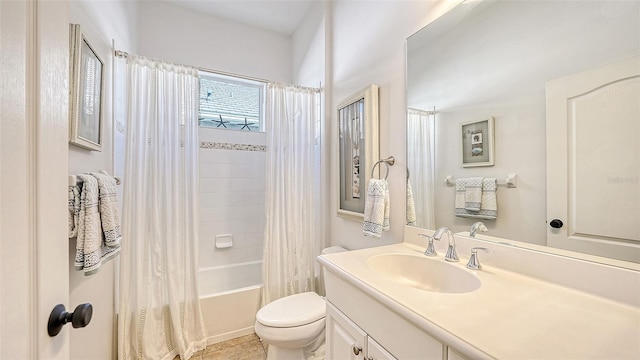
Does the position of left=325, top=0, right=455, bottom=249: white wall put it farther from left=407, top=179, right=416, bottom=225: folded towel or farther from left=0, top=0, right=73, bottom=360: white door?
left=0, top=0, right=73, bottom=360: white door

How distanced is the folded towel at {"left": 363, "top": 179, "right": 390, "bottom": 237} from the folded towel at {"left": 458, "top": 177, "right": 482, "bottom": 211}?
417 millimetres

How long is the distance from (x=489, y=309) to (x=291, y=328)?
3.48ft

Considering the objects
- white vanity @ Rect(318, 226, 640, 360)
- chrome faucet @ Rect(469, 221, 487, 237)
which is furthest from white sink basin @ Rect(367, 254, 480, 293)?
chrome faucet @ Rect(469, 221, 487, 237)

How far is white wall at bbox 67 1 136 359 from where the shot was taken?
1.02 meters

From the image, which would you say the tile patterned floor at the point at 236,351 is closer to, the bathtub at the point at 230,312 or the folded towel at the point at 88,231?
the bathtub at the point at 230,312

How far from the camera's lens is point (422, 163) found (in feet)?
4.26

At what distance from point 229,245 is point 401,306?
219 centimetres

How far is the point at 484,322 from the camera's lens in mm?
590

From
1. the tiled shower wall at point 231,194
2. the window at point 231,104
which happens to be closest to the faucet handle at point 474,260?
the tiled shower wall at point 231,194

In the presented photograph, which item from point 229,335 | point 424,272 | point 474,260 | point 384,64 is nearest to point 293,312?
point 229,335

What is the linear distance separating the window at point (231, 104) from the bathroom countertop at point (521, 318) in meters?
2.28

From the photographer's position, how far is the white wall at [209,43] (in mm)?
2248

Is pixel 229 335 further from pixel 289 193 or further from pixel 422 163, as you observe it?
pixel 422 163

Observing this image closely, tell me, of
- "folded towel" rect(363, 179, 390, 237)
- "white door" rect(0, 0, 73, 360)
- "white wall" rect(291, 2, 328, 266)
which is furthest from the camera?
"white wall" rect(291, 2, 328, 266)
